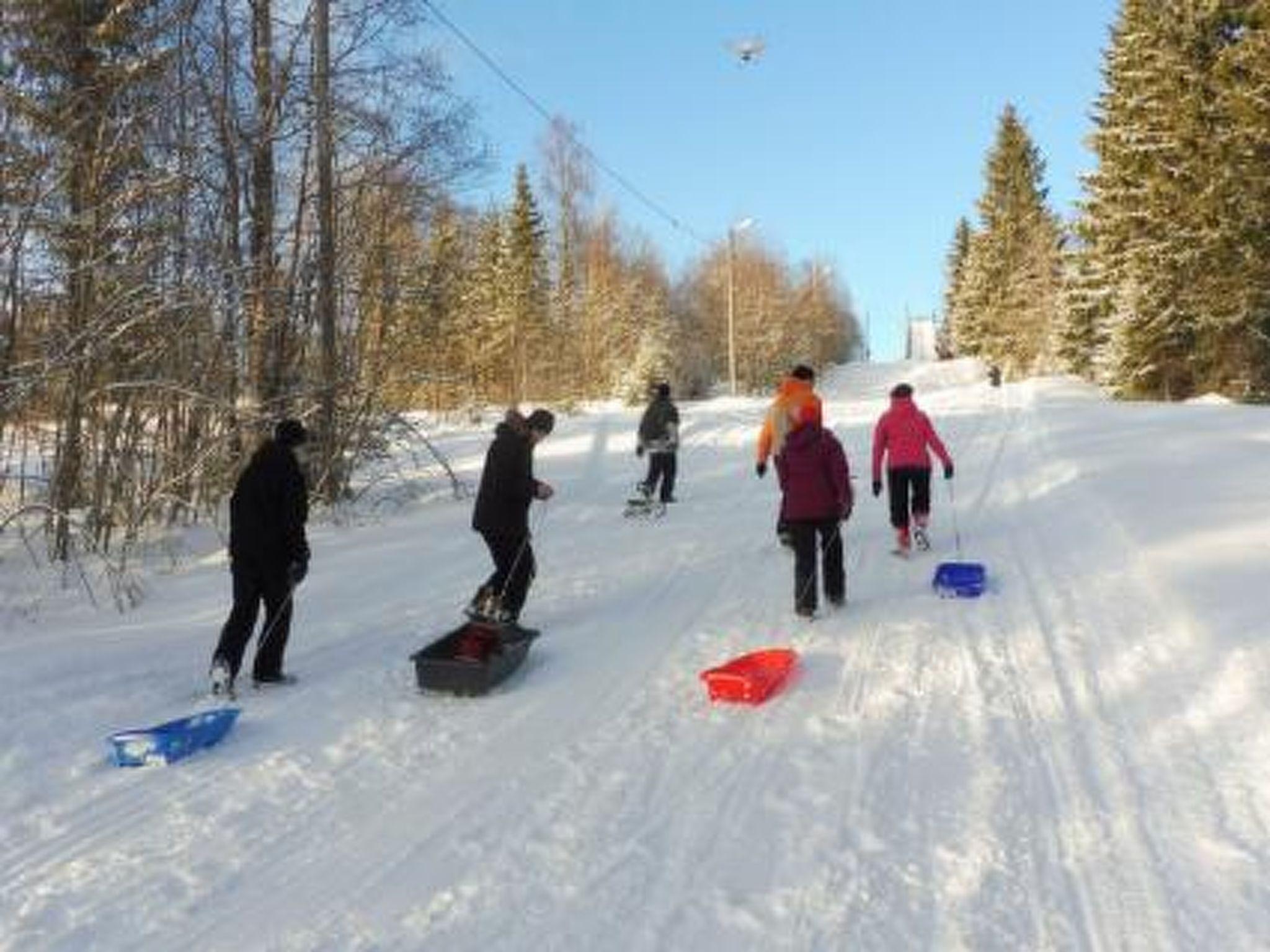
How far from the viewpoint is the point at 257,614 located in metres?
7.76

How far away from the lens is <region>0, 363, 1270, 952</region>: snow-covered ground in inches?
170

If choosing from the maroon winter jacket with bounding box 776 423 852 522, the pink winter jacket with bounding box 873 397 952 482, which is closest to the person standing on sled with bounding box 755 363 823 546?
the maroon winter jacket with bounding box 776 423 852 522

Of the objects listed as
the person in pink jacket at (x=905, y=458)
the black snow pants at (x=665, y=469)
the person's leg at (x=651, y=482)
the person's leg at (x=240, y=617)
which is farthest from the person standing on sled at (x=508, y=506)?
the black snow pants at (x=665, y=469)

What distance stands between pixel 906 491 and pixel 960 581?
246cm

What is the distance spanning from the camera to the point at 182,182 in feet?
35.4

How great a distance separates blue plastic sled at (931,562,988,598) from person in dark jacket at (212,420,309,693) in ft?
17.0

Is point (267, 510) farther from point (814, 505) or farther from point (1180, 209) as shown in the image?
point (1180, 209)

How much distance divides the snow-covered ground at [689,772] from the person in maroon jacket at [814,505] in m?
0.40

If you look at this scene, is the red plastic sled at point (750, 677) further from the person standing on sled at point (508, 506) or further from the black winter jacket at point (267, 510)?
the black winter jacket at point (267, 510)

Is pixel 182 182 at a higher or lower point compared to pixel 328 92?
lower

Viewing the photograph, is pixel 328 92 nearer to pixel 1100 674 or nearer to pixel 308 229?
pixel 308 229

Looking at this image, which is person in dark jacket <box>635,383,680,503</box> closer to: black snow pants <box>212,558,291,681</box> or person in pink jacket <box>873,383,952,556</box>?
person in pink jacket <box>873,383,952,556</box>

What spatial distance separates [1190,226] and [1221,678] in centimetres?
2797

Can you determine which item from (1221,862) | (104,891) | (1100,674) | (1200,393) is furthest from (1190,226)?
(104,891)
